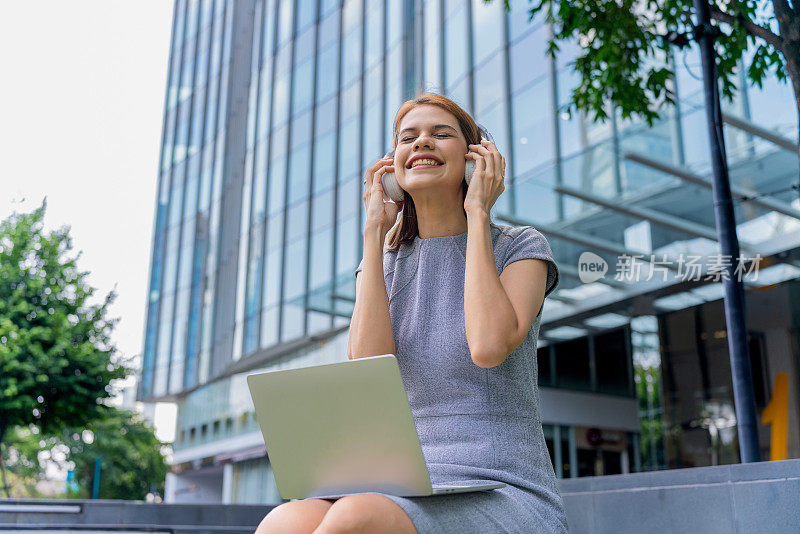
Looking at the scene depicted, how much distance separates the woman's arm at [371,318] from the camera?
1.90 meters

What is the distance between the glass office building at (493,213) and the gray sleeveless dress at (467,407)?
2.49 feet

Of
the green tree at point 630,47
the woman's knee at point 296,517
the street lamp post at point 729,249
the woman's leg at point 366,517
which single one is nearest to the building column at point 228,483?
the green tree at point 630,47

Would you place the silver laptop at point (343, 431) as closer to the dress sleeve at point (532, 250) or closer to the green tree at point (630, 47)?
the dress sleeve at point (532, 250)

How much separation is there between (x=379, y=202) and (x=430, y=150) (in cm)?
21

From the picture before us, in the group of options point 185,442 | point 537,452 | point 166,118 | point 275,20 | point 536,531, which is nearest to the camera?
point 536,531

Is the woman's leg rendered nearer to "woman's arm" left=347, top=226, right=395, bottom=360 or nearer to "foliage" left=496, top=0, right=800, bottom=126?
"woman's arm" left=347, top=226, right=395, bottom=360

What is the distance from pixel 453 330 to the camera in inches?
73.7

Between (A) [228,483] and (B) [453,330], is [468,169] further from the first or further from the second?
(A) [228,483]

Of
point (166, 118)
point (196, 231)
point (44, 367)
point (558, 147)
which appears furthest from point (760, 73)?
point (166, 118)

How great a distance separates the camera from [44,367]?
1506 centimetres

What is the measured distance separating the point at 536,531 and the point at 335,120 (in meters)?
19.7

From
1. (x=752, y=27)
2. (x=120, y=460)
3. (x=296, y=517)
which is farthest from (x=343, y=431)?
(x=120, y=460)

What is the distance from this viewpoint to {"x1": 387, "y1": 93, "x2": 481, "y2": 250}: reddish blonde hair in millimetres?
2172

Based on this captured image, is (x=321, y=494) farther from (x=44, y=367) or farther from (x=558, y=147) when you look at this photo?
(x=44, y=367)
